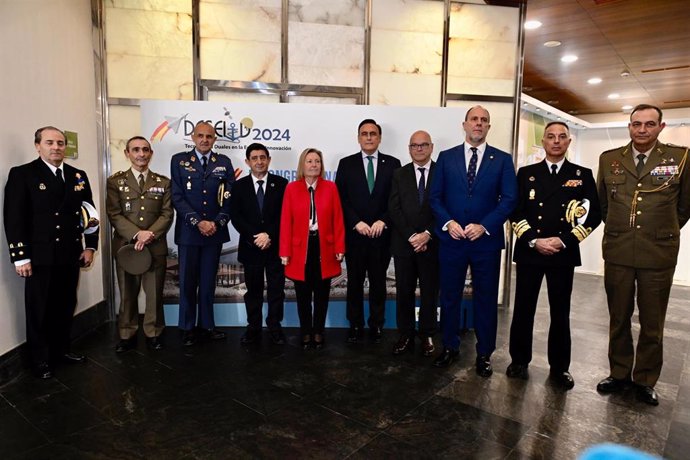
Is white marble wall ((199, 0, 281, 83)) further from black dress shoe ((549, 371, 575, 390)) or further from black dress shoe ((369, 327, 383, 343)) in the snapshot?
black dress shoe ((549, 371, 575, 390))

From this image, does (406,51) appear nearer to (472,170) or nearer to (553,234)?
(472,170)

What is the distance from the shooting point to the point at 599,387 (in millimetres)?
2975

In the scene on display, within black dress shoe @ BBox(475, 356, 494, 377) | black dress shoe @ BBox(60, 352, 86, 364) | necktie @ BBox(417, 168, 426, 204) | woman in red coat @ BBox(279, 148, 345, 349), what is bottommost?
black dress shoe @ BBox(60, 352, 86, 364)

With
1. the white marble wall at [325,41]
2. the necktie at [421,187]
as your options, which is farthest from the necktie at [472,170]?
the white marble wall at [325,41]

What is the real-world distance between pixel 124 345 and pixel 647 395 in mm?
3690

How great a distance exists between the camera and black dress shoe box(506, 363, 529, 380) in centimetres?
318

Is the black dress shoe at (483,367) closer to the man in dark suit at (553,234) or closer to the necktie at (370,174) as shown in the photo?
the man in dark suit at (553,234)

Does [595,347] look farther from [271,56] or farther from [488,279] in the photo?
[271,56]

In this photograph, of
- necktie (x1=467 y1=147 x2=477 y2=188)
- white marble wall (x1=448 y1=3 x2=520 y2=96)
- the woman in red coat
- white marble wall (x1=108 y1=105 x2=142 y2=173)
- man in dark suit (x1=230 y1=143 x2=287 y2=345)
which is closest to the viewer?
necktie (x1=467 y1=147 x2=477 y2=188)

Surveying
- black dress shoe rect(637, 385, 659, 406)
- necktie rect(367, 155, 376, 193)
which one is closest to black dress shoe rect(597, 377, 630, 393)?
black dress shoe rect(637, 385, 659, 406)

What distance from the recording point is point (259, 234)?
11.9 feet

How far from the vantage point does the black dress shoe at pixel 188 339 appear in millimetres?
3713

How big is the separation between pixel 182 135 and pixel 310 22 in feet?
5.45

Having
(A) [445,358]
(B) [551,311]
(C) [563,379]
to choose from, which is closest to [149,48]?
(A) [445,358]
